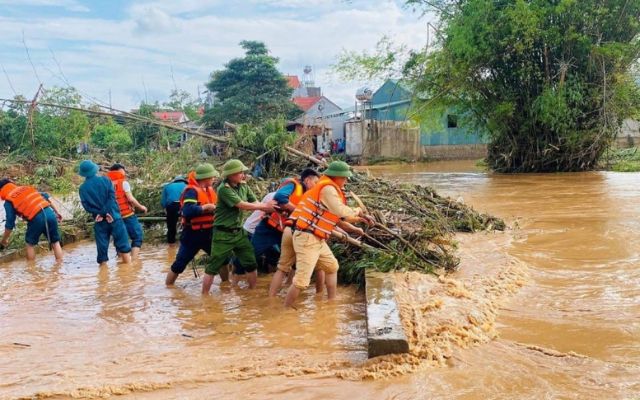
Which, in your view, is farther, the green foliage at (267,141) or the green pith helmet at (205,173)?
the green foliage at (267,141)

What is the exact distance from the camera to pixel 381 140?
31.9 metres

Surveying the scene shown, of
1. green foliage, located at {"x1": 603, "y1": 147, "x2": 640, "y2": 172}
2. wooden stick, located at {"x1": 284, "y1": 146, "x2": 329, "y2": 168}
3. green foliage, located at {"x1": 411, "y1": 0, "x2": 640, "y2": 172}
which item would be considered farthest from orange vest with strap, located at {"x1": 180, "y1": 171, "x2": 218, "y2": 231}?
green foliage, located at {"x1": 603, "y1": 147, "x2": 640, "y2": 172}

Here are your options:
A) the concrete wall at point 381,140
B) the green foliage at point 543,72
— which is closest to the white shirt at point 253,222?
the green foliage at point 543,72

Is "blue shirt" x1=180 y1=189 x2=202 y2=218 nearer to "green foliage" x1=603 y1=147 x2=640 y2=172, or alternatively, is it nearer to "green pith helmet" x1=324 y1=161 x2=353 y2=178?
"green pith helmet" x1=324 y1=161 x2=353 y2=178

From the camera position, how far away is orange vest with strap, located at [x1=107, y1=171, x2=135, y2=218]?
8.53 meters

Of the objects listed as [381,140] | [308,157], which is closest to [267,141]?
[308,157]

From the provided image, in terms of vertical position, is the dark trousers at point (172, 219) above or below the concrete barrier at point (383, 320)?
above

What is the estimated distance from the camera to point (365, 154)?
31.8 metres

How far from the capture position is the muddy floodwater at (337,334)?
12.9ft

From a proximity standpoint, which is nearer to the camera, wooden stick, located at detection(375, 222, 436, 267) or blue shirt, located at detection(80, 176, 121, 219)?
wooden stick, located at detection(375, 222, 436, 267)

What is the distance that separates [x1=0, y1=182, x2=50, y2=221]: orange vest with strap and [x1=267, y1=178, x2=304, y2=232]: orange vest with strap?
410 centimetres

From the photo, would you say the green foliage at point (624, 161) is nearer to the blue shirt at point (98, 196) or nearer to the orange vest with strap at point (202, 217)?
the orange vest with strap at point (202, 217)

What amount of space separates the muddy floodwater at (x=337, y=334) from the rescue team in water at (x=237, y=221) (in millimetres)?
351

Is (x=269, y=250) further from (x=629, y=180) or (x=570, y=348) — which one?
(x=629, y=180)
